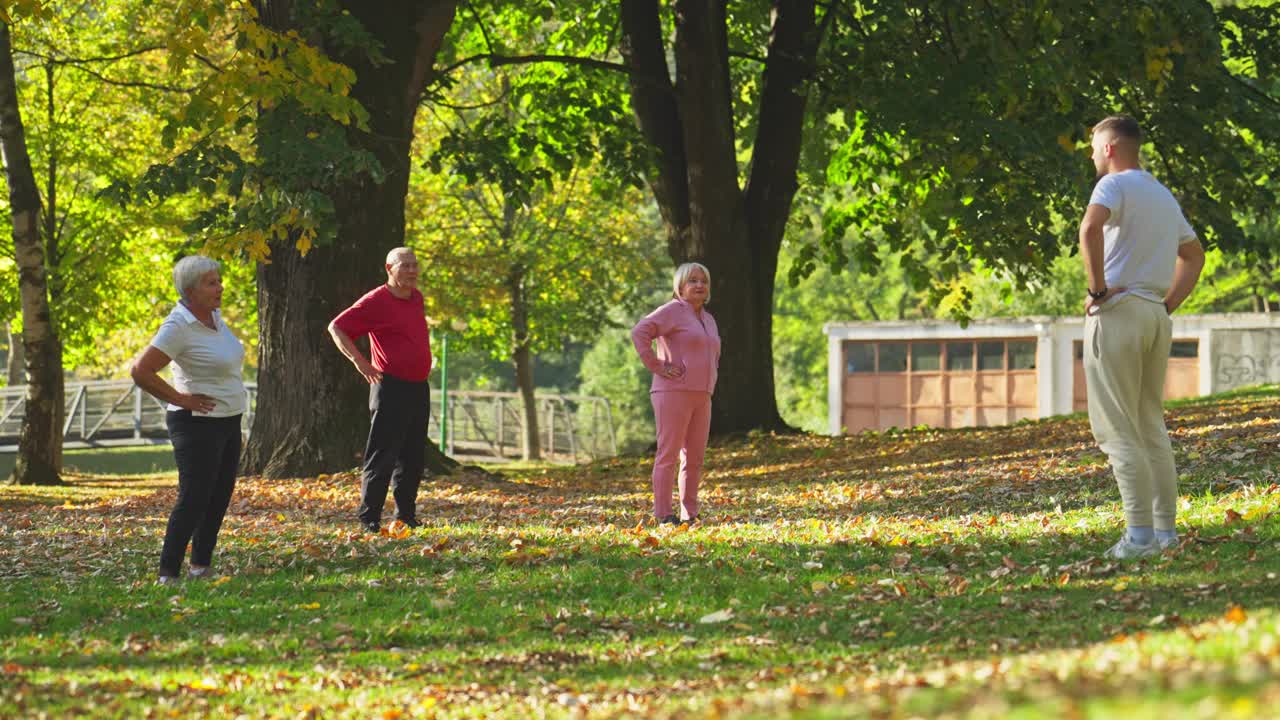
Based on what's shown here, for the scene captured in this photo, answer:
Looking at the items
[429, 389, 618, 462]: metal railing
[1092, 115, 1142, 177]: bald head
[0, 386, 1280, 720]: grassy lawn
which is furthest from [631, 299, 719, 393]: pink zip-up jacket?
[429, 389, 618, 462]: metal railing

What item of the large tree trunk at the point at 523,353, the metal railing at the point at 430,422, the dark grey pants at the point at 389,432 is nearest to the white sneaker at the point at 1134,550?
the dark grey pants at the point at 389,432

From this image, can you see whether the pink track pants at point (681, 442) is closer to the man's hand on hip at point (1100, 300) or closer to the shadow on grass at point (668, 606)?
the shadow on grass at point (668, 606)

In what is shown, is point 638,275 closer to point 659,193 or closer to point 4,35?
point 659,193

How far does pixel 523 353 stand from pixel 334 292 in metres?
23.2

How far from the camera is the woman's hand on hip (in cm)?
807

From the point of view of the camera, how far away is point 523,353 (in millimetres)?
38500

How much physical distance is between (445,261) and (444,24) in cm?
1725

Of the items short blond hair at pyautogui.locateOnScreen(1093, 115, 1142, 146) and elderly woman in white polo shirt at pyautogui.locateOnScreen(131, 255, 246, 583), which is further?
elderly woman in white polo shirt at pyautogui.locateOnScreen(131, 255, 246, 583)

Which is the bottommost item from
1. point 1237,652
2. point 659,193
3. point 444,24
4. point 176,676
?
point 176,676

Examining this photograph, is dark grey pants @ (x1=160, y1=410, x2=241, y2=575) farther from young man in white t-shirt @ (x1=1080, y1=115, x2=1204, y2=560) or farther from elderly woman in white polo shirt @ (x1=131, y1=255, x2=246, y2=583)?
young man in white t-shirt @ (x1=1080, y1=115, x2=1204, y2=560)

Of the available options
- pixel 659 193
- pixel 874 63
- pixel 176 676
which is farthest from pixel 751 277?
pixel 176 676

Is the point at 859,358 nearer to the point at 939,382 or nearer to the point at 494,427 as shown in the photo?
the point at 939,382

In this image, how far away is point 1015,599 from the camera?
6.88 metres

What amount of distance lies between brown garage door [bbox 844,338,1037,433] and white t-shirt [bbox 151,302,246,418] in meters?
43.4
